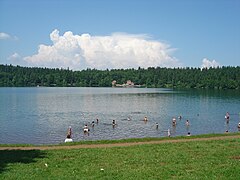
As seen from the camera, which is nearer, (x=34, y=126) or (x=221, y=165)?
(x=221, y=165)

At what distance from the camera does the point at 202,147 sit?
20984mm

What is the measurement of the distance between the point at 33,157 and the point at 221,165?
982 centimetres

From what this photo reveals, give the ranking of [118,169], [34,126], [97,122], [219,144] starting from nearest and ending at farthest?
1. [118,169]
2. [219,144]
3. [34,126]
4. [97,122]

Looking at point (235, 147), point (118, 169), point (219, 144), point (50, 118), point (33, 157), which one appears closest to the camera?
point (118, 169)

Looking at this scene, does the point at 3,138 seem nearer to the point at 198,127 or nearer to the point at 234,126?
the point at 198,127

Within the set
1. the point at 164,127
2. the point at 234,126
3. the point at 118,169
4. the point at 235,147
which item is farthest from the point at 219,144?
the point at 234,126

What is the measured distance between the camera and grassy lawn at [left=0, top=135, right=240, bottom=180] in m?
13.8

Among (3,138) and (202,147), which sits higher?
(202,147)

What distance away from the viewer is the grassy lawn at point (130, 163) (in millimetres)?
13750

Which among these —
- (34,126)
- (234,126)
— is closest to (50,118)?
(34,126)

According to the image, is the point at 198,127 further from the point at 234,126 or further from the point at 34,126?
the point at 34,126

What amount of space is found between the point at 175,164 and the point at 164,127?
44.9 m

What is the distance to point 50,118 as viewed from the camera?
2817 inches

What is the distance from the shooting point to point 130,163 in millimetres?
16297
